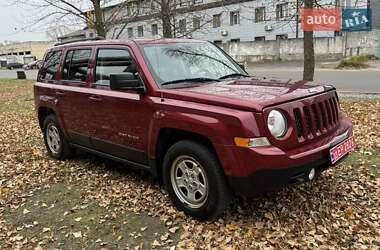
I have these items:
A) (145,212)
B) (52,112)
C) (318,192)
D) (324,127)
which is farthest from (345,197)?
(52,112)

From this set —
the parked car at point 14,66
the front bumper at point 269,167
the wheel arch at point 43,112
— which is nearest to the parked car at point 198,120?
the front bumper at point 269,167

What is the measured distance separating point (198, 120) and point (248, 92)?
0.60 metres

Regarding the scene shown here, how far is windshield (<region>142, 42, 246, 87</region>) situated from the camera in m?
4.05

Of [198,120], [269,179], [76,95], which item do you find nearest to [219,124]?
[198,120]

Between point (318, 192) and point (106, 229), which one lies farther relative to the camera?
point (318, 192)

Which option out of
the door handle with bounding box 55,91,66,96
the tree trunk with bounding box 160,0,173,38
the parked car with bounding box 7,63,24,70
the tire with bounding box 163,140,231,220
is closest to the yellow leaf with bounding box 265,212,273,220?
the tire with bounding box 163,140,231,220

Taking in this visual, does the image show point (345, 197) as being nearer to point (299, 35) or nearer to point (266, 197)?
point (266, 197)

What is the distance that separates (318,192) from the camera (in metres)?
4.14

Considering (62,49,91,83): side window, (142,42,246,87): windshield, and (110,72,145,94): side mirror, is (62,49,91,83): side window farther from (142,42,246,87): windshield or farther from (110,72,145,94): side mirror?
(110,72,145,94): side mirror

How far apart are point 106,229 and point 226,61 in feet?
8.91

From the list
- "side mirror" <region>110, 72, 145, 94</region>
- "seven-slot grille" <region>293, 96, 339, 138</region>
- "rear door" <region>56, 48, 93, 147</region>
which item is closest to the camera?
"seven-slot grille" <region>293, 96, 339, 138</region>

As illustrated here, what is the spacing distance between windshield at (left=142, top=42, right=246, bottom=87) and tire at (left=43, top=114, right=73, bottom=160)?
95.8 inches

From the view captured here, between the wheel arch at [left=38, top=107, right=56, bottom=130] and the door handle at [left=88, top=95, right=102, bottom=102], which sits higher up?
the door handle at [left=88, top=95, right=102, bottom=102]

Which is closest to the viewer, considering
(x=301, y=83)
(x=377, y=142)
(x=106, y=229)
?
(x=106, y=229)
